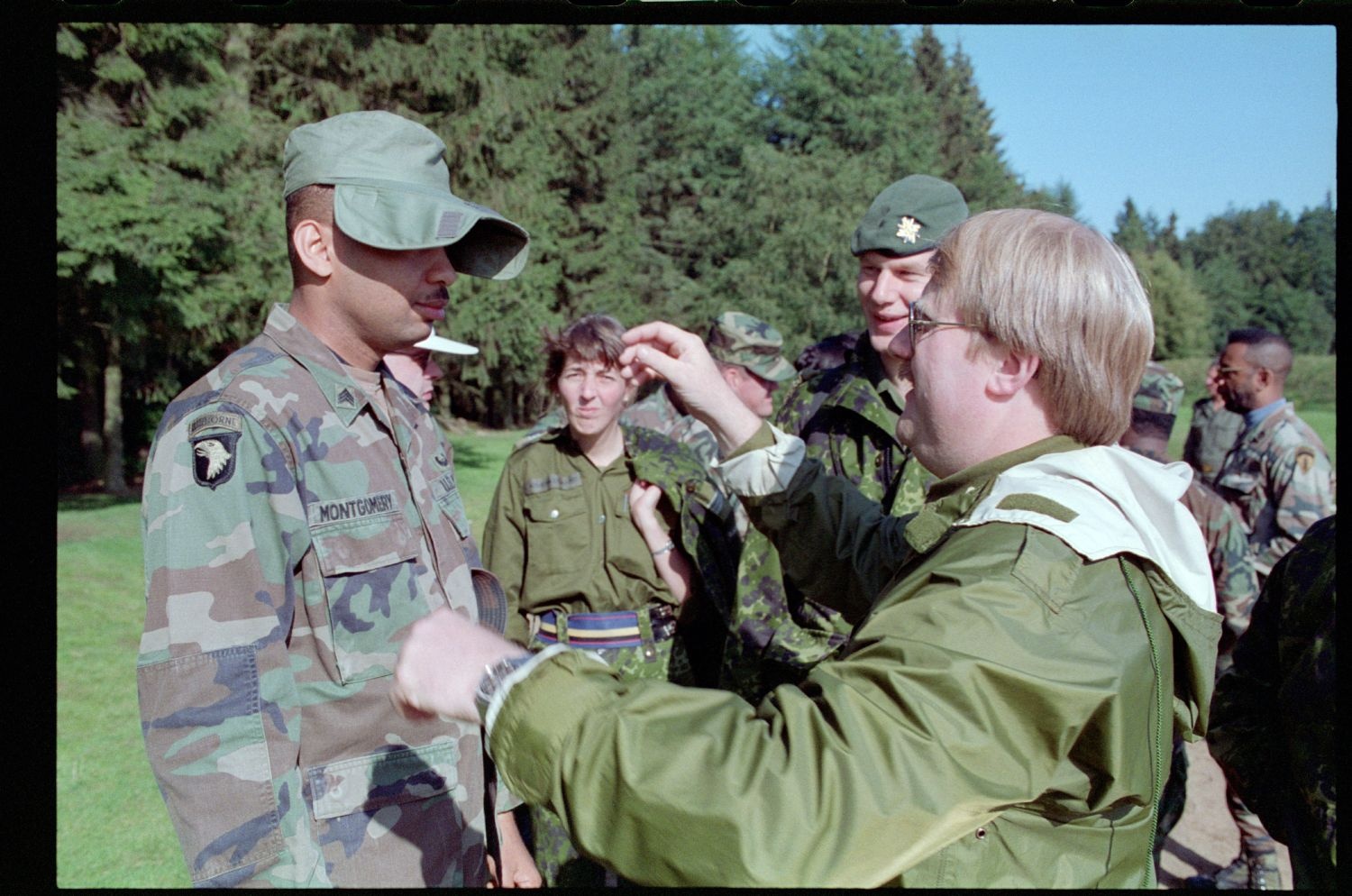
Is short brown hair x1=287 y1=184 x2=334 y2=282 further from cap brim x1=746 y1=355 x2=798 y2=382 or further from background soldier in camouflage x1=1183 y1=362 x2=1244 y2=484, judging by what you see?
background soldier in camouflage x1=1183 y1=362 x2=1244 y2=484

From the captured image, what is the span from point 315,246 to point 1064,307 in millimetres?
1684

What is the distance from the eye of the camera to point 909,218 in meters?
3.45

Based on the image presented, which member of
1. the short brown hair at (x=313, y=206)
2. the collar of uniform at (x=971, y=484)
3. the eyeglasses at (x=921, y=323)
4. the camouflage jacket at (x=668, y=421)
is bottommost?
the collar of uniform at (x=971, y=484)

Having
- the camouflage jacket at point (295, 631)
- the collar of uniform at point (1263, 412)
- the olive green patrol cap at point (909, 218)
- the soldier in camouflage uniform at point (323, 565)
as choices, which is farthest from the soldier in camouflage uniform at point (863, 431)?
the collar of uniform at point (1263, 412)

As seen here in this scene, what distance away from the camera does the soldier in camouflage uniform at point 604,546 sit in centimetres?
392

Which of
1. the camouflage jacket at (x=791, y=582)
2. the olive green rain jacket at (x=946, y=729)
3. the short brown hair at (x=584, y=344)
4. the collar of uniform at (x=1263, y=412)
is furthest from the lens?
the collar of uniform at (x=1263, y=412)

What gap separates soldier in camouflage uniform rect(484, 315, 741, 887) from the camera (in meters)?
3.92

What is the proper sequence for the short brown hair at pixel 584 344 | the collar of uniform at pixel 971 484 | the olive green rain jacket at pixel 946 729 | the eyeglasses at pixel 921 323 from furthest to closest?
1. the short brown hair at pixel 584 344
2. the eyeglasses at pixel 921 323
3. the collar of uniform at pixel 971 484
4. the olive green rain jacket at pixel 946 729

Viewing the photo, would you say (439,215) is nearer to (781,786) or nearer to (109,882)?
(781,786)

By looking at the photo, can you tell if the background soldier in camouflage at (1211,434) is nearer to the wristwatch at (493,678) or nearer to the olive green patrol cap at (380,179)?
the olive green patrol cap at (380,179)

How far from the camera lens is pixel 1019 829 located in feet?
4.86

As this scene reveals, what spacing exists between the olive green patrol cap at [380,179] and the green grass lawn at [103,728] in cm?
279

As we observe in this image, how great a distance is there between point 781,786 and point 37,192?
1.55m

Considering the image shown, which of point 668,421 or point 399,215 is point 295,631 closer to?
point 399,215
